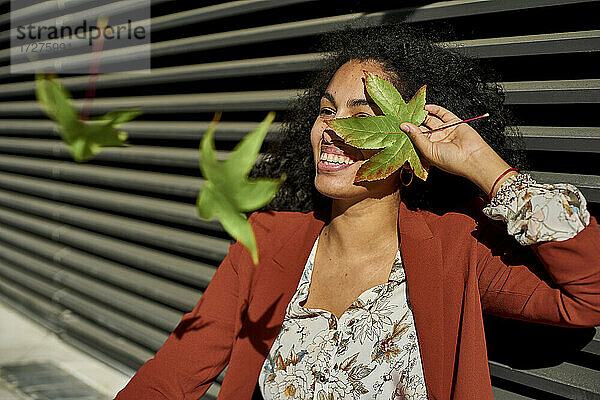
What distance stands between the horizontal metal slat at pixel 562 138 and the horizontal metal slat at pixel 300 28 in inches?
13.5

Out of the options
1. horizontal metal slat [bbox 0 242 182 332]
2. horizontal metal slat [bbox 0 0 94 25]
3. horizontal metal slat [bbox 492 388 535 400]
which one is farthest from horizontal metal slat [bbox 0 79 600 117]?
horizontal metal slat [bbox 0 242 182 332]

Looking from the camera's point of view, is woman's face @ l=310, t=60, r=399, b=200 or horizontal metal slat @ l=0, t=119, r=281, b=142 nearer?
woman's face @ l=310, t=60, r=399, b=200

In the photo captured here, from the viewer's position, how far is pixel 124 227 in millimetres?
3619

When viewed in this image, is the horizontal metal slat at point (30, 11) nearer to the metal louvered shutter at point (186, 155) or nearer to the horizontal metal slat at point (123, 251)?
the metal louvered shutter at point (186, 155)

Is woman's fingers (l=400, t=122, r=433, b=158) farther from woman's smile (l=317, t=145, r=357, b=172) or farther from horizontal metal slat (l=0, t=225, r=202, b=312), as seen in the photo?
horizontal metal slat (l=0, t=225, r=202, b=312)

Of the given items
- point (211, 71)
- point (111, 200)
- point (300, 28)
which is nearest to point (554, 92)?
point (300, 28)

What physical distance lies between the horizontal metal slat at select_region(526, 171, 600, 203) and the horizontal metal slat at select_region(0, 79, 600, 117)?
211 mm

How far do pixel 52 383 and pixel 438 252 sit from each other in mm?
2614

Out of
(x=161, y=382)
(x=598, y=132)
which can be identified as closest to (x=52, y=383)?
(x=161, y=382)

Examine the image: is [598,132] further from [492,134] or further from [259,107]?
[259,107]

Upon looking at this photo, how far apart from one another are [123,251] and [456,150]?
2.55m

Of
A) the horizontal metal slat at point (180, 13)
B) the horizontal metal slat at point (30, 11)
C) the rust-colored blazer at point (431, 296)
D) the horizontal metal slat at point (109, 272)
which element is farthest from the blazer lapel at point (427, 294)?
the horizontal metal slat at point (30, 11)

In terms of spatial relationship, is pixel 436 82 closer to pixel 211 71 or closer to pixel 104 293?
pixel 211 71

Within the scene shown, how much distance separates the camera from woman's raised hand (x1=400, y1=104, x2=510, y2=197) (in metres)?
1.47
